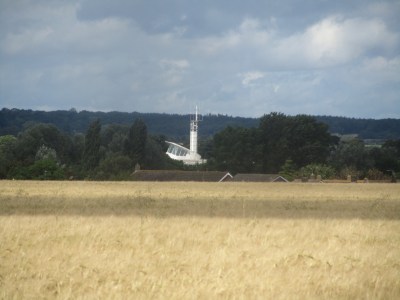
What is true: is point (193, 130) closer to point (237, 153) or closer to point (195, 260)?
point (237, 153)

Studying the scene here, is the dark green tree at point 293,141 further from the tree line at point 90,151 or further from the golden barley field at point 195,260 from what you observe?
the golden barley field at point 195,260

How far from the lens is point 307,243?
641 inches

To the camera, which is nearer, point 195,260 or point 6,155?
point 195,260

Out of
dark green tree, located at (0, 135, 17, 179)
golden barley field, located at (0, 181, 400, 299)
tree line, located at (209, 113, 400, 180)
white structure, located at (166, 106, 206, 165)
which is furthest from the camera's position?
white structure, located at (166, 106, 206, 165)

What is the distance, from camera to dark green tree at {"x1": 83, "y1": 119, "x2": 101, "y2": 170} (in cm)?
11600

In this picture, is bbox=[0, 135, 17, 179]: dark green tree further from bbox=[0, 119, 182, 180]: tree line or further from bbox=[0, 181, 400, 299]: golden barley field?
bbox=[0, 181, 400, 299]: golden barley field

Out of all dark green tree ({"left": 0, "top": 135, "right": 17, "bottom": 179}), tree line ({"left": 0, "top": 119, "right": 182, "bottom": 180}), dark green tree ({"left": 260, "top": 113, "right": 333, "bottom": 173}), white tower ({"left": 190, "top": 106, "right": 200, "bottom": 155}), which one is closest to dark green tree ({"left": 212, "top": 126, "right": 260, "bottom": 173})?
dark green tree ({"left": 260, "top": 113, "right": 333, "bottom": 173})

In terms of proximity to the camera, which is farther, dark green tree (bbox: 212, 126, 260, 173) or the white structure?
the white structure

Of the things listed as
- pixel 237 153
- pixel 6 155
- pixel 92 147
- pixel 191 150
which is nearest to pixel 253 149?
pixel 237 153

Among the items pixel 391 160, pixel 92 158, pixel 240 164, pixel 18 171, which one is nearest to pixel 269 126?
pixel 240 164

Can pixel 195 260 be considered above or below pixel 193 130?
below

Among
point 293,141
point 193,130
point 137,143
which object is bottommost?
point 137,143

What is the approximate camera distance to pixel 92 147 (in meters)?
118

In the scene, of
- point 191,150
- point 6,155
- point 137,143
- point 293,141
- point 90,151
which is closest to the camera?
point 6,155
